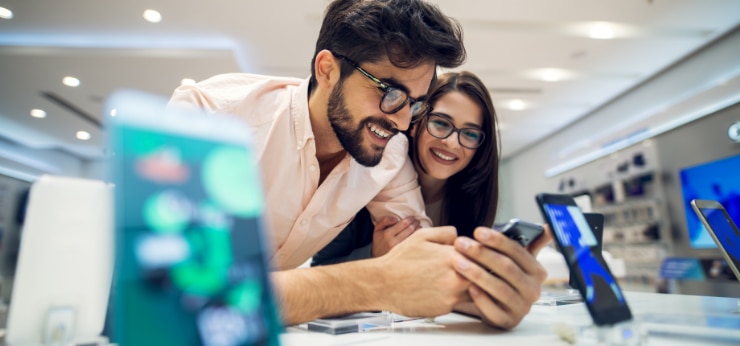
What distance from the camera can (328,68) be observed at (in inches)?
56.7

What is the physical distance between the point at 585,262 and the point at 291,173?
0.84 meters

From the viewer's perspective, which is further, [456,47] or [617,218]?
[617,218]

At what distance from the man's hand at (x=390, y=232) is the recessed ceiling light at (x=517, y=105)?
5.10 metres

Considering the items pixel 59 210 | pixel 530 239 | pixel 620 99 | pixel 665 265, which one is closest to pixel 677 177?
pixel 665 265

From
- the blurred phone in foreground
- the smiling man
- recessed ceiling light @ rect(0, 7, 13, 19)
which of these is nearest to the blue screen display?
the blurred phone in foreground

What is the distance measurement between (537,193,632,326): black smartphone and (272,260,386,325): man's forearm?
0.30 meters

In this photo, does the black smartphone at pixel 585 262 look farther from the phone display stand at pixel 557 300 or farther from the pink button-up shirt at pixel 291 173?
the pink button-up shirt at pixel 291 173

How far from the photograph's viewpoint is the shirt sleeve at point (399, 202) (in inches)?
55.4

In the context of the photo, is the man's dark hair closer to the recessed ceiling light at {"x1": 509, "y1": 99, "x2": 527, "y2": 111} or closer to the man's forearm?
the man's forearm

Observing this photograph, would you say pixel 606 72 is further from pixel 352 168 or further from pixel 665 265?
pixel 352 168

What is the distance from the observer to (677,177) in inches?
198

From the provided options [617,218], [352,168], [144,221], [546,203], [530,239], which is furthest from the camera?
[617,218]

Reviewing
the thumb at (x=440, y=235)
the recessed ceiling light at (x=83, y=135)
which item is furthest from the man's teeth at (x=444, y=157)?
the recessed ceiling light at (x=83, y=135)

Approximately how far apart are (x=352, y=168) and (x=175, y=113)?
109cm
